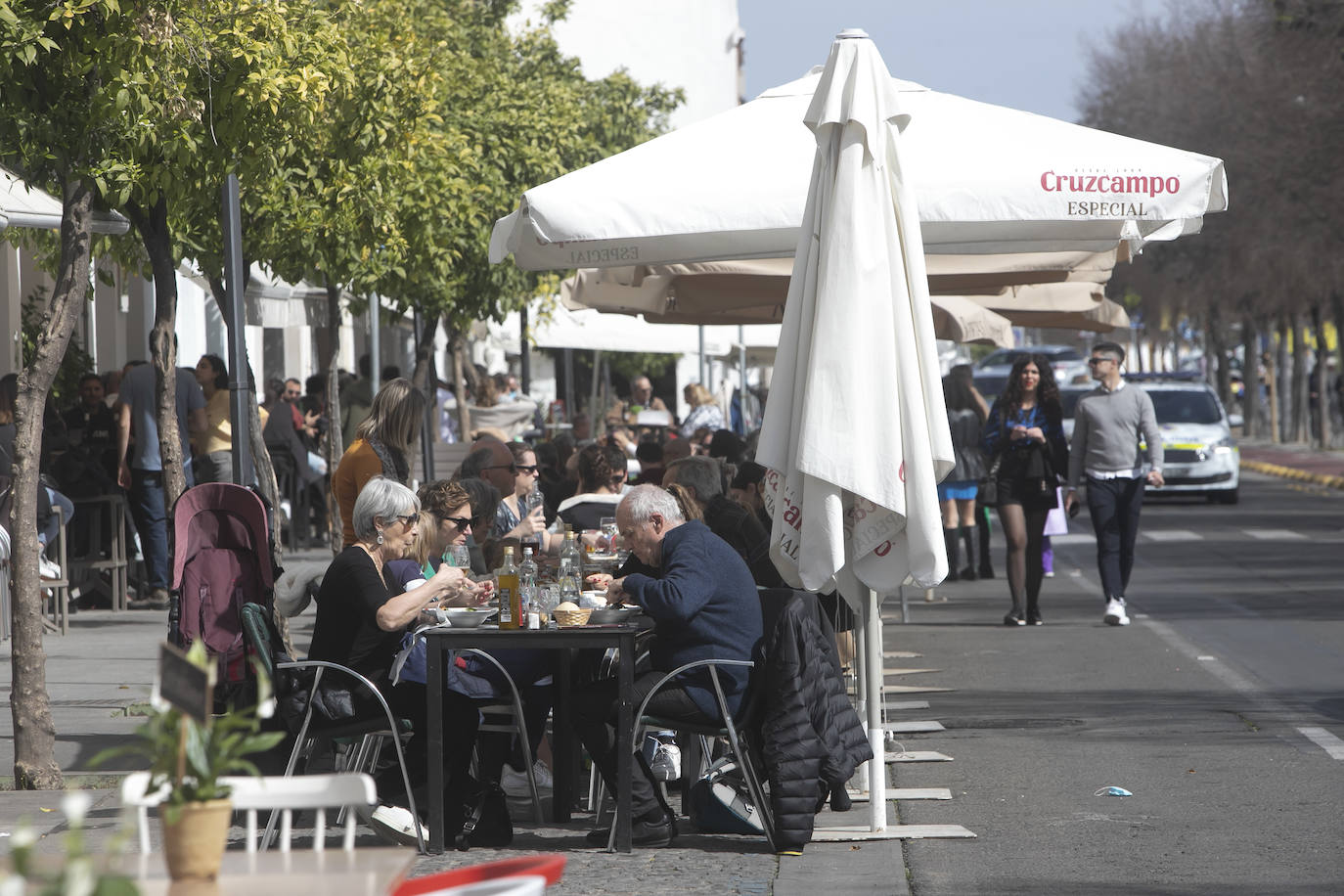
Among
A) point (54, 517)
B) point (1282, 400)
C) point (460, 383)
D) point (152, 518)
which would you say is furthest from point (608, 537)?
point (1282, 400)

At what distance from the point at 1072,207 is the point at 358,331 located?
3324 cm

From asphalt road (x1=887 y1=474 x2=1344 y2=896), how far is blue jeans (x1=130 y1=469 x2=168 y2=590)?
5972 millimetres

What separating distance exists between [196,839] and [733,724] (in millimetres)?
3876

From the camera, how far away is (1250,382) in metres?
53.5

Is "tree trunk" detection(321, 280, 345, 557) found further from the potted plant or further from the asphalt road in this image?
the potted plant

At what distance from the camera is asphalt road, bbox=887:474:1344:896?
6578mm

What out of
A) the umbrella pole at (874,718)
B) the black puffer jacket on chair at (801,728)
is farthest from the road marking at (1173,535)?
the black puffer jacket on chair at (801,728)

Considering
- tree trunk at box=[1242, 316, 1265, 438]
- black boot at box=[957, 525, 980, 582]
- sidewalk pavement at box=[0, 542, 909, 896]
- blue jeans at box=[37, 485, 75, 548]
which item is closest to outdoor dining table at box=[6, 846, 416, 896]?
sidewalk pavement at box=[0, 542, 909, 896]

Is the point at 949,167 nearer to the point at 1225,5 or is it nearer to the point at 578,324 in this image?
the point at 578,324

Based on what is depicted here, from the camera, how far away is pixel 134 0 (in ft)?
25.8

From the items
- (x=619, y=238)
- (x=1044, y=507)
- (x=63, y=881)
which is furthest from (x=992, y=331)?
(x=63, y=881)

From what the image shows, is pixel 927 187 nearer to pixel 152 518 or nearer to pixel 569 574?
pixel 569 574

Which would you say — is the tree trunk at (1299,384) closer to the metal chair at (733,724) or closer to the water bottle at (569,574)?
the water bottle at (569,574)

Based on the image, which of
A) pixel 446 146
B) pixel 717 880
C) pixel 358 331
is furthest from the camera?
pixel 358 331
